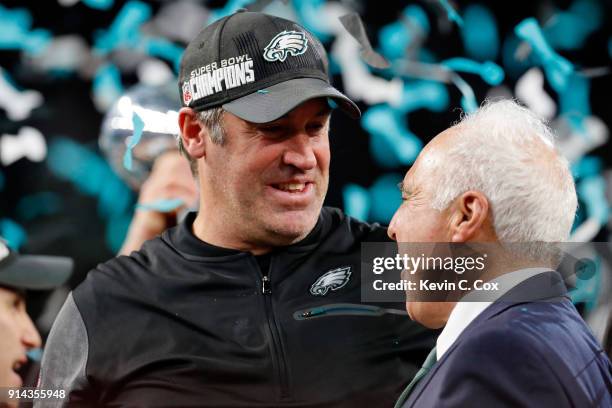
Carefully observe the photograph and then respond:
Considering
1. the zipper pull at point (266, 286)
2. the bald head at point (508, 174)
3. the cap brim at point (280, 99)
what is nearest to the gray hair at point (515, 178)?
the bald head at point (508, 174)

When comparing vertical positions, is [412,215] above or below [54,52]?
below

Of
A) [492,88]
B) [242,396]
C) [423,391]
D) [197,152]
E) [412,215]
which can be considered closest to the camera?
[423,391]

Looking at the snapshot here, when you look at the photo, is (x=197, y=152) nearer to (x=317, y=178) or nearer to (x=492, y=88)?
(x=317, y=178)

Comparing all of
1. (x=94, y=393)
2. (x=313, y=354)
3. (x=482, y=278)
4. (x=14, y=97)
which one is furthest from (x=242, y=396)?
(x=14, y=97)

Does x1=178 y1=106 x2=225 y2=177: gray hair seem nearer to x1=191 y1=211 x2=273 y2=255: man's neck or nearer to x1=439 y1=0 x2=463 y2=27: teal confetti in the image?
x1=191 y1=211 x2=273 y2=255: man's neck

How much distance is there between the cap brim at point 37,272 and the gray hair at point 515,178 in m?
0.97

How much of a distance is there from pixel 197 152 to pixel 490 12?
859mm

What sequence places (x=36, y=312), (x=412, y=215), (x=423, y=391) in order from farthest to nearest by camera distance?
(x=36, y=312), (x=412, y=215), (x=423, y=391)

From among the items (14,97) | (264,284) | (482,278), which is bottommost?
(264,284)

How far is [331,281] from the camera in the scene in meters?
1.58

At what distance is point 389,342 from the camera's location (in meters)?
1.57

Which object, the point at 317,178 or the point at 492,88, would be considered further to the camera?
the point at 492,88

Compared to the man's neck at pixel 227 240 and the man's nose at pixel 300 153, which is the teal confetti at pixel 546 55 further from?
the man's neck at pixel 227 240

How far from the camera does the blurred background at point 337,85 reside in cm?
192
